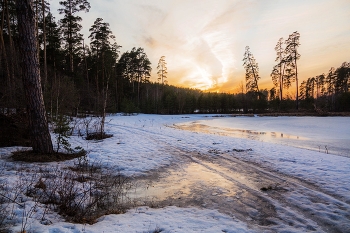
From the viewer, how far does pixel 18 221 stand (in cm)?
269

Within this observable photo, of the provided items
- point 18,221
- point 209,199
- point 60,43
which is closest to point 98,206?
point 18,221

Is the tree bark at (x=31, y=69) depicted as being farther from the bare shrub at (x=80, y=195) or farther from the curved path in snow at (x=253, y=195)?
the curved path in snow at (x=253, y=195)

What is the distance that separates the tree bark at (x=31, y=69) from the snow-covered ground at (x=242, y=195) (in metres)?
1.29

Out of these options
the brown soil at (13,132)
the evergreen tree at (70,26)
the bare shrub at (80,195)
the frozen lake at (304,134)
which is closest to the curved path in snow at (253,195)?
the bare shrub at (80,195)

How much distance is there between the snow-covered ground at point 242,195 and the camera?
10.1 feet

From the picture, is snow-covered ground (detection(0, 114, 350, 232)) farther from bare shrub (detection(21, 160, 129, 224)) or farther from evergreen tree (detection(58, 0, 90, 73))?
evergreen tree (detection(58, 0, 90, 73))

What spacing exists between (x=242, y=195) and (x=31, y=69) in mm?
6730

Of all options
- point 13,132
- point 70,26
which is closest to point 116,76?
point 70,26

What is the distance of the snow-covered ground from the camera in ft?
10.1

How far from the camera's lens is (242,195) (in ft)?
14.6

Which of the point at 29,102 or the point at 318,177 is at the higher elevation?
the point at 29,102

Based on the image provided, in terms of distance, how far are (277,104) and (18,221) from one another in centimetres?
5379

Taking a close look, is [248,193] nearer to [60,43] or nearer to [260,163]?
[260,163]

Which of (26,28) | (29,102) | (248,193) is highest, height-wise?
(26,28)
